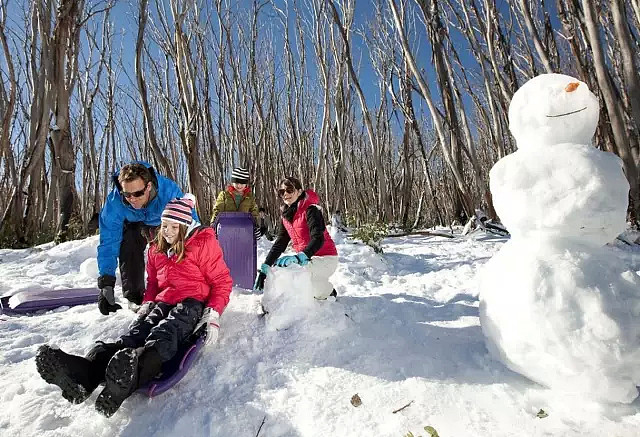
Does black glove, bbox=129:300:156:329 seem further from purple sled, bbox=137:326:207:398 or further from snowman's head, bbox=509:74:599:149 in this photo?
snowman's head, bbox=509:74:599:149

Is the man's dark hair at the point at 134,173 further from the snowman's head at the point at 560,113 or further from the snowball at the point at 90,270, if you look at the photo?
the snowman's head at the point at 560,113

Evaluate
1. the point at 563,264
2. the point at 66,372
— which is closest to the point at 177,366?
the point at 66,372

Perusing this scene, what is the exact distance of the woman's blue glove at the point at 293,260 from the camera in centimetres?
191

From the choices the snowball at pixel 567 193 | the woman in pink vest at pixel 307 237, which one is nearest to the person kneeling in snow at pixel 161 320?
the woman in pink vest at pixel 307 237

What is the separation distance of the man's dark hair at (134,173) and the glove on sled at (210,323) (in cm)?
82

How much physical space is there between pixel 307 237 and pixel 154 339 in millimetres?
1133

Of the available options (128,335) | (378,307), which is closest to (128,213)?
(128,335)

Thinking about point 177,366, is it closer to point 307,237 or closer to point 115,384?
point 115,384

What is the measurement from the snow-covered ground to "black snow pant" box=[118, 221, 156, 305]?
0.66ft

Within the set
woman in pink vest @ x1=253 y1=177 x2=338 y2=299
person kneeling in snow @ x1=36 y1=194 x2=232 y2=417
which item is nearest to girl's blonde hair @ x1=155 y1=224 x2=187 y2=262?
person kneeling in snow @ x1=36 y1=194 x2=232 y2=417

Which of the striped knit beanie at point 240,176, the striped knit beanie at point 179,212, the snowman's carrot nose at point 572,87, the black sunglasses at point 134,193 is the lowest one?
the striped knit beanie at point 179,212

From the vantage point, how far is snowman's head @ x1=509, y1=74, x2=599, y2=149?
1.26m

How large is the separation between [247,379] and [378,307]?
1018 millimetres

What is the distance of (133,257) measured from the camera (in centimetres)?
221
